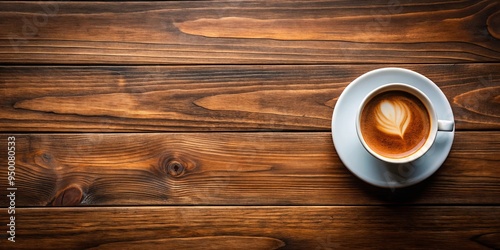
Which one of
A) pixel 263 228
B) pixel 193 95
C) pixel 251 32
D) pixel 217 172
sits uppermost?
pixel 251 32

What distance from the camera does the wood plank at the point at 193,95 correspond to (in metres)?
1.00

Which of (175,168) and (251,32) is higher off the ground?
(251,32)

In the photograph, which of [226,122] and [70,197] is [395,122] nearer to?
[226,122]

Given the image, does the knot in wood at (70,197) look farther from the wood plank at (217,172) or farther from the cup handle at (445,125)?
the cup handle at (445,125)

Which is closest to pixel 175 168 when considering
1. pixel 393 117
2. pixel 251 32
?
pixel 251 32

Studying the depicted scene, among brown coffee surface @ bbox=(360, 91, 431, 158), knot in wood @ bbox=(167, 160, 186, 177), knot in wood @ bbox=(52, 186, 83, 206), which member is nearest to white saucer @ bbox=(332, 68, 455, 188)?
brown coffee surface @ bbox=(360, 91, 431, 158)

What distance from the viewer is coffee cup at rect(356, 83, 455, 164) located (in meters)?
0.90

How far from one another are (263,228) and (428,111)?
40 cm

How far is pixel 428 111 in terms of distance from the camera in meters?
0.90

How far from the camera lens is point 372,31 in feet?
3.31

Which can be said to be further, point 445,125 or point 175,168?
point 175,168

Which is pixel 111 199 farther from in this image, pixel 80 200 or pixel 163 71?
pixel 163 71

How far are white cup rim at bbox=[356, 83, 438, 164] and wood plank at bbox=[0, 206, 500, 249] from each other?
138 millimetres

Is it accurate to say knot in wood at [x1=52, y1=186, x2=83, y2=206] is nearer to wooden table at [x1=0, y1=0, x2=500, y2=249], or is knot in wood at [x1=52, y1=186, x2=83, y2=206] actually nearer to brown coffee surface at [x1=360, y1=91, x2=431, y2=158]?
wooden table at [x1=0, y1=0, x2=500, y2=249]
